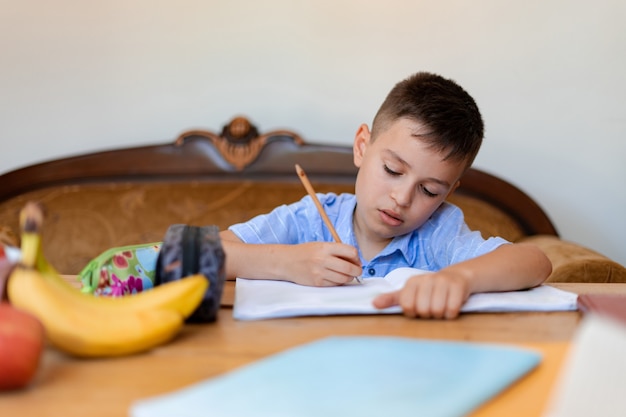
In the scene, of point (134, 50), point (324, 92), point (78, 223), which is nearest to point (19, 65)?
point (134, 50)

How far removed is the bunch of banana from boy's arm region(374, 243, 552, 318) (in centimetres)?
33

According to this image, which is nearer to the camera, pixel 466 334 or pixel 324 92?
pixel 466 334

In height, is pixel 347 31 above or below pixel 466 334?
above

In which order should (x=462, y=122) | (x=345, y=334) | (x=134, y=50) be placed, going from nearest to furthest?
(x=345, y=334) < (x=462, y=122) < (x=134, y=50)

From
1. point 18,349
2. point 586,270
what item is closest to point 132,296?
point 18,349

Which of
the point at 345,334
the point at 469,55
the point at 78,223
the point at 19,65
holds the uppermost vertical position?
the point at 469,55

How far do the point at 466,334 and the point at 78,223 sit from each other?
5.94 feet

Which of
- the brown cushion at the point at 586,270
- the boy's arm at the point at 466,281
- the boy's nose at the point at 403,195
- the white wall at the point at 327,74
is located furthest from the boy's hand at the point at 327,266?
the white wall at the point at 327,74

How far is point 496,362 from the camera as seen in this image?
0.70 metres

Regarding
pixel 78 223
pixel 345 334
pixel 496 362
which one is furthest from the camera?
pixel 78 223

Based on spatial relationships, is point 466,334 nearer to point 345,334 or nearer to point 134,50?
point 345,334

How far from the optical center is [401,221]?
1.52 meters

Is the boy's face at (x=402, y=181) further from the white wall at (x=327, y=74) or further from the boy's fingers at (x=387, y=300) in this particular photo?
the white wall at (x=327, y=74)

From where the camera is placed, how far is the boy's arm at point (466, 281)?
0.99 meters
